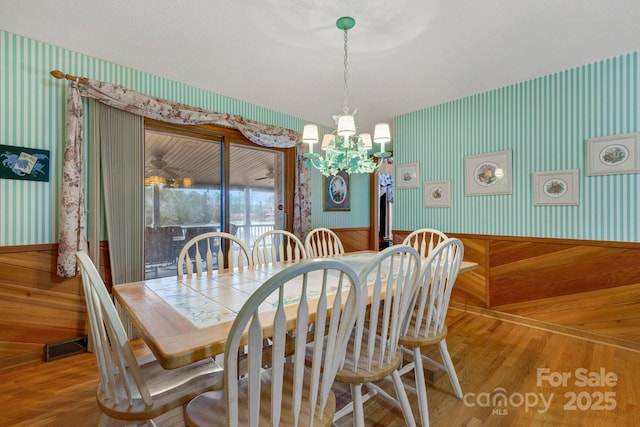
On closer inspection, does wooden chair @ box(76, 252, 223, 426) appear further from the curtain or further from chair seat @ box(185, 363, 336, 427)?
the curtain

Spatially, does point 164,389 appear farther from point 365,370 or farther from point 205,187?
point 205,187

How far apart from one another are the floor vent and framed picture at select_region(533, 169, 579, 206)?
4.15m

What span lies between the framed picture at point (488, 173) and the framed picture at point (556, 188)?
0.78 ft

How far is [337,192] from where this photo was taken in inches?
177

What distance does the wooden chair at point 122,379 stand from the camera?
37.4 inches

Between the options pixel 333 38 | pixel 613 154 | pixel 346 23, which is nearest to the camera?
pixel 346 23

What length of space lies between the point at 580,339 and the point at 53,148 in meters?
4.59

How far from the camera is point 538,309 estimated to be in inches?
109

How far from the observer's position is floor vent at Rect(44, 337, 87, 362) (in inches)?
86.0

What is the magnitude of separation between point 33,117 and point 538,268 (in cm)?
444

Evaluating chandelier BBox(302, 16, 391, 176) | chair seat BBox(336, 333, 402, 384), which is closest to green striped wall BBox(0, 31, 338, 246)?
chandelier BBox(302, 16, 391, 176)

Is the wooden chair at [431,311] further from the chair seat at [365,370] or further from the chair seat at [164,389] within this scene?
the chair seat at [164,389]

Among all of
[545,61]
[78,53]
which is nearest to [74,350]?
[78,53]

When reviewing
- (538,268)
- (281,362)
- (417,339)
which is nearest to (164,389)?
(281,362)
